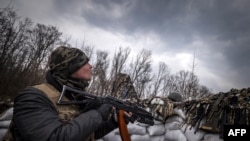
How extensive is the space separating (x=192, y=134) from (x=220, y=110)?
2.18 feet

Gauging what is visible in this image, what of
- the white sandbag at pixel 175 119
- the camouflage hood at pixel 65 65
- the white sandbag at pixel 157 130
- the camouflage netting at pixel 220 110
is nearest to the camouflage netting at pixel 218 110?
the camouflage netting at pixel 220 110

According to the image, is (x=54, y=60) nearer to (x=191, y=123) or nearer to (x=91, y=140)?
(x=91, y=140)

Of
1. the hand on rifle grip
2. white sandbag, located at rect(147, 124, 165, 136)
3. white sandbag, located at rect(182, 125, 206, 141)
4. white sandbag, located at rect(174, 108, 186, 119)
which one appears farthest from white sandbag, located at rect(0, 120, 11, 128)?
the hand on rifle grip

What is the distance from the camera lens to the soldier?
3.80 ft

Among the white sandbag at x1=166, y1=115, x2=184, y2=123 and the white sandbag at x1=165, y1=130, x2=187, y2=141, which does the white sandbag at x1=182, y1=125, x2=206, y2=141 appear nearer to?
the white sandbag at x1=165, y1=130, x2=187, y2=141

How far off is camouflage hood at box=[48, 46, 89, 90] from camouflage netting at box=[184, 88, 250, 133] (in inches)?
81.4

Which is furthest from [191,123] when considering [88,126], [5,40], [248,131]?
[5,40]

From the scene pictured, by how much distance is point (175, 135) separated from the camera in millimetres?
3576

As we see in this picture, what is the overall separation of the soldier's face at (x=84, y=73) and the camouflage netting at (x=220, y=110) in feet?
6.61

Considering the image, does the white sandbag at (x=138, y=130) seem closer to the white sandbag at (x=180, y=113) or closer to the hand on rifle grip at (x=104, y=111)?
the white sandbag at (x=180, y=113)

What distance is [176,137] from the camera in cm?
352

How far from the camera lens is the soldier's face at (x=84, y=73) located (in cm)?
165

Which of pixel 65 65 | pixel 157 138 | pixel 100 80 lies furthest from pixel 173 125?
pixel 100 80

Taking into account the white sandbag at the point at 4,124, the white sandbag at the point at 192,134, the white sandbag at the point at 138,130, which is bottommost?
the white sandbag at the point at 4,124
